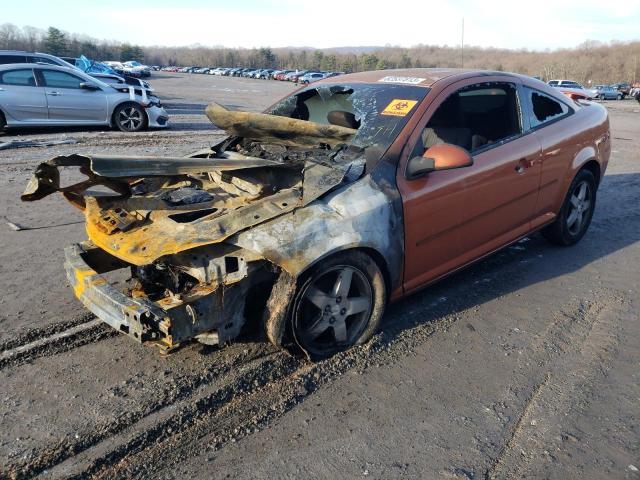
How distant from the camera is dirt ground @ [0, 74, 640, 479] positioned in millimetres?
2557

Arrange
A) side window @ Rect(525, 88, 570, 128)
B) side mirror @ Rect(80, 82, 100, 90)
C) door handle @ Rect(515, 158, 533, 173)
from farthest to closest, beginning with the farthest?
side mirror @ Rect(80, 82, 100, 90) → side window @ Rect(525, 88, 570, 128) → door handle @ Rect(515, 158, 533, 173)

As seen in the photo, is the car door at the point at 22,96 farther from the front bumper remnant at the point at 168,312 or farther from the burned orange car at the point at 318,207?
the front bumper remnant at the point at 168,312

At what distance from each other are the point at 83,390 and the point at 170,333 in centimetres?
76

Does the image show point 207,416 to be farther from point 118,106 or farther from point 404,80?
point 118,106

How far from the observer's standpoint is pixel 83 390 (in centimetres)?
305

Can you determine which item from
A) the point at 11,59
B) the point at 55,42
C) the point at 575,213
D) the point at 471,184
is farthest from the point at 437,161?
the point at 55,42

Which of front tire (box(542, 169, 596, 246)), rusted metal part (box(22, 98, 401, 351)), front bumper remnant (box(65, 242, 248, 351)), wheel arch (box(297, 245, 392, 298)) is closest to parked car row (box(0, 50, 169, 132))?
rusted metal part (box(22, 98, 401, 351))

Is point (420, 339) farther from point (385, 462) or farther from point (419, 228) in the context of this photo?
point (385, 462)

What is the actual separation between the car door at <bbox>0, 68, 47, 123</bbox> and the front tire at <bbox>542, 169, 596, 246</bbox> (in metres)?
10.7

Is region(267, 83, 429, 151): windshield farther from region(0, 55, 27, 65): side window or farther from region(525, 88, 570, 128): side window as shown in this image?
region(0, 55, 27, 65): side window

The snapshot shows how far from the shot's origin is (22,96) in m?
11.4

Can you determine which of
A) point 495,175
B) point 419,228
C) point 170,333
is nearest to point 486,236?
point 495,175

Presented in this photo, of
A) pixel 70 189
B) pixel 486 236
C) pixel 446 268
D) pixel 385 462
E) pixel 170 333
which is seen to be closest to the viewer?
pixel 385 462

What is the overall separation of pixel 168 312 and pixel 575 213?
14.3 ft
